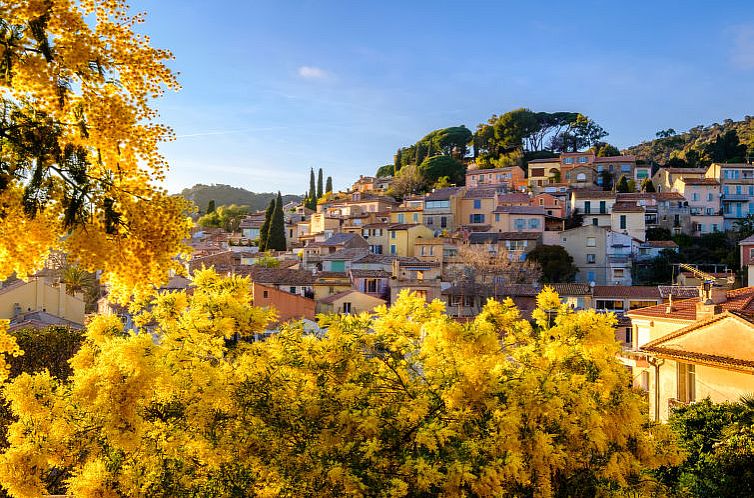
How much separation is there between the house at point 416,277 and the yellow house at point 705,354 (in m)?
25.0

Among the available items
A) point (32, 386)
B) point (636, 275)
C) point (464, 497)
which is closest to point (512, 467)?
point (464, 497)

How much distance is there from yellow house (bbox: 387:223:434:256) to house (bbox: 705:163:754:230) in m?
33.8

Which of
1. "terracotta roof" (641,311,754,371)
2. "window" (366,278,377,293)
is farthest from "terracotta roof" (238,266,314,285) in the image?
"terracotta roof" (641,311,754,371)

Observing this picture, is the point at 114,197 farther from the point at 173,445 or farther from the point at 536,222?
the point at 536,222

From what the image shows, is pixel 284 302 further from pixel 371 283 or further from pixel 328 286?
pixel 371 283

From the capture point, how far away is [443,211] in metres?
66.5

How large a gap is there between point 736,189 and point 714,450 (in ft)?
206

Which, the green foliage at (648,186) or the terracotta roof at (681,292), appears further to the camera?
the green foliage at (648,186)

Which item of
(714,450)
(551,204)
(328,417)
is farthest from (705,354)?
(551,204)

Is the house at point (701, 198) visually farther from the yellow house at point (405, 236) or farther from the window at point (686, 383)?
the window at point (686, 383)

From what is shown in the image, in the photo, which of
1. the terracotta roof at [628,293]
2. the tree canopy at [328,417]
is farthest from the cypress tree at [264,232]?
the tree canopy at [328,417]

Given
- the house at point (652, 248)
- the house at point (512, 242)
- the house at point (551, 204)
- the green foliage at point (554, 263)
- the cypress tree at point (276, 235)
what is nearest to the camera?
the green foliage at point (554, 263)

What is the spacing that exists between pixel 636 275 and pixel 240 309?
50867 mm

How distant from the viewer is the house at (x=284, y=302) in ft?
135
